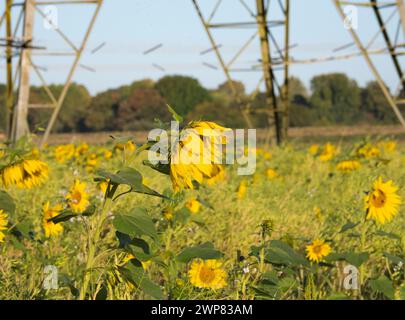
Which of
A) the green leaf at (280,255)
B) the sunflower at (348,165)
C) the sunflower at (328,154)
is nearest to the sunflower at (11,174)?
the green leaf at (280,255)

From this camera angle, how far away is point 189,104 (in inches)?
2092

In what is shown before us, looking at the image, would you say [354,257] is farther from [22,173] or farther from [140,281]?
[22,173]

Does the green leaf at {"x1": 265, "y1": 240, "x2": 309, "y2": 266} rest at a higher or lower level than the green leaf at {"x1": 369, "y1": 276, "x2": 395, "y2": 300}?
higher

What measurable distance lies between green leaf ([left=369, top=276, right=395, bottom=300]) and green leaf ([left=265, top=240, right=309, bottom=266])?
0.38 metres

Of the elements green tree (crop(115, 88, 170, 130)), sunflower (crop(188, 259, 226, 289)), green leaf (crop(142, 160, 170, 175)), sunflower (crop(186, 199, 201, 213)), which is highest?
green tree (crop(115, 88, 170, 130))

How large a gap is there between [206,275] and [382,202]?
2.60 ft

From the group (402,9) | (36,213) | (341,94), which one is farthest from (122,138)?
(341,94)

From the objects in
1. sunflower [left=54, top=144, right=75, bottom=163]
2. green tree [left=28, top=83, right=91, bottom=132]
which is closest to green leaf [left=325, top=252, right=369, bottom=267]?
sunflower [left=54, top=144, right=75, bottom=163]

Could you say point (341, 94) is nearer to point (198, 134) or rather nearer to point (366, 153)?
point (366, 153)

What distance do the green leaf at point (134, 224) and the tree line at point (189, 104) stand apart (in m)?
40.6

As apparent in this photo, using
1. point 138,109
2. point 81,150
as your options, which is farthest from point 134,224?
point 138,109

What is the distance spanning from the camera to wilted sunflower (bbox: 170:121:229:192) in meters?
1.77

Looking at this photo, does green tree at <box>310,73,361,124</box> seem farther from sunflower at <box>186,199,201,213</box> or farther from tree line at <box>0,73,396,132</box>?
sunflower at <box>186,199,201,213</box>
